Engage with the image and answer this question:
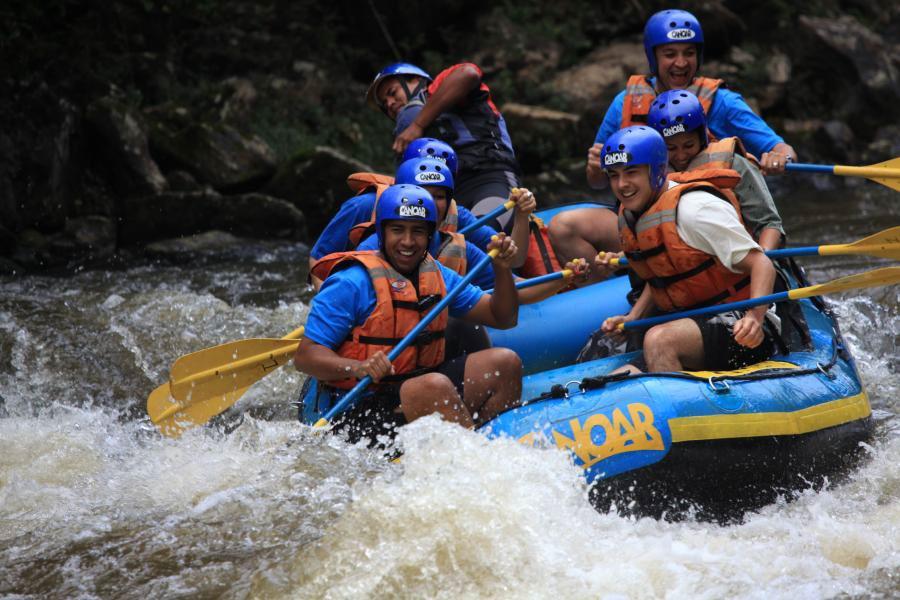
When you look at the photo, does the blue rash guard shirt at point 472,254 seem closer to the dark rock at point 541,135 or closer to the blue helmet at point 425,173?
the blue helmet at point 425,173

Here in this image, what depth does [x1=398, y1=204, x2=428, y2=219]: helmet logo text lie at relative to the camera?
181 inches

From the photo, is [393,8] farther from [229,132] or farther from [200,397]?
[200,397]

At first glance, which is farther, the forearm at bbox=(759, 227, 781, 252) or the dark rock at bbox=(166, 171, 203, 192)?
the dark rock at bbox=(166, 171, 203, 192)

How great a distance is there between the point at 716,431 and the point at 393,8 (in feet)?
35.9

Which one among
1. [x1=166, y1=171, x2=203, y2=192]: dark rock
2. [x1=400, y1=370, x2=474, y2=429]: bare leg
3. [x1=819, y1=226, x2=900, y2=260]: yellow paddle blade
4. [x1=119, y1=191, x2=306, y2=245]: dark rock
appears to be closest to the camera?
[x1=400, y1=370, x2=474, y2=429]: bare leg

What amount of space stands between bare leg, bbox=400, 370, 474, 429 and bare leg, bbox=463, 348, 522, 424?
20 centimetres

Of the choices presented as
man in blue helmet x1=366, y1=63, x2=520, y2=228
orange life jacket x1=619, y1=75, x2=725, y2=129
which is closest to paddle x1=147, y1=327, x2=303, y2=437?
man in blue helmet x1=366, y1=63, x2=520, y2=228

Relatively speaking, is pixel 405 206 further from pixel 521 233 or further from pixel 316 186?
pixel 316 186

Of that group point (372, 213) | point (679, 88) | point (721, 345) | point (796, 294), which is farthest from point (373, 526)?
point (679, 88)

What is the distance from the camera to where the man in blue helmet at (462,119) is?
253 inches

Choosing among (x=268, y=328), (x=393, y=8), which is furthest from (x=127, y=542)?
(x=393, y=8)

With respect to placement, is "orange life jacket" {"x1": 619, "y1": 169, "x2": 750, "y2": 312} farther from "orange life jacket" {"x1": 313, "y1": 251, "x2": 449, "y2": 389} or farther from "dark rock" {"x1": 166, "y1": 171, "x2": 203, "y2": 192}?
"dark rock" {"x1": 166, "y1": 171, "x2": 203, "y2": 192}

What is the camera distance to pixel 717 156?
5.24 metres

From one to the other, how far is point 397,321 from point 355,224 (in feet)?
4.61
